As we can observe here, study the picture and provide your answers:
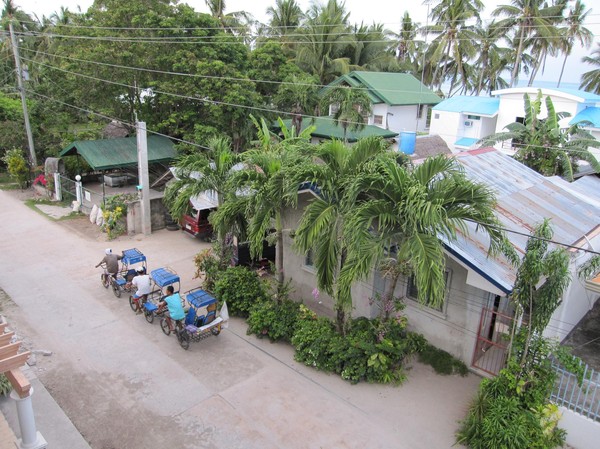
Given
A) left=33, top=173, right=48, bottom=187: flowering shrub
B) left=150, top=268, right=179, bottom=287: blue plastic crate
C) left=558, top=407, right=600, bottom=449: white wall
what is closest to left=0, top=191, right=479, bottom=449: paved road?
left=150, top=268, right=179, bottom=287: blue plastic crate

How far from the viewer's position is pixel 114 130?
31.4 meters

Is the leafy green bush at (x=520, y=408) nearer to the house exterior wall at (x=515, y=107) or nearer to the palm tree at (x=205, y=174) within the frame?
the palm tree at (x=205, y=174)

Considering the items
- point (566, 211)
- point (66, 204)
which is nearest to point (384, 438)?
point (566, 211)

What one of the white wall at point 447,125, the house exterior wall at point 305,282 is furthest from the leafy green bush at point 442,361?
the white wall at point 447,125

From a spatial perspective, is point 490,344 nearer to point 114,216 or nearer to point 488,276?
point 488,276

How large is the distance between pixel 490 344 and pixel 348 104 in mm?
18665

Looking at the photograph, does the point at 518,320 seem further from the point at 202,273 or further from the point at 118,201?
the point at 118,201

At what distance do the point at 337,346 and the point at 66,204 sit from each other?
672 inches

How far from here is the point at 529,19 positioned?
121 feet

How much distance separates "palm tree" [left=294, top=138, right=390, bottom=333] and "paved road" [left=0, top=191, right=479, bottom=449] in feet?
6.82

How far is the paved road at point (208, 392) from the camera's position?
7680mm

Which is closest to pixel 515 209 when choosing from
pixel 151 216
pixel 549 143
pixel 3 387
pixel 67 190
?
pixel 549 143

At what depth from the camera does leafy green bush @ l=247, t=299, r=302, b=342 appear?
10.2 m

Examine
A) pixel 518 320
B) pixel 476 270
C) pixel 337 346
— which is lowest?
pixel 337 346
